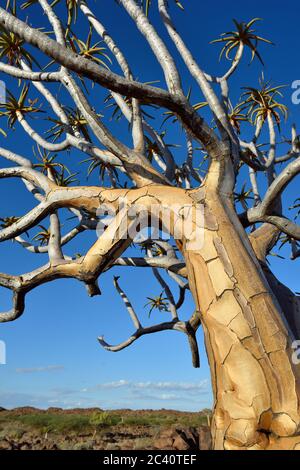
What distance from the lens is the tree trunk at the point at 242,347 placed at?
4.98 m

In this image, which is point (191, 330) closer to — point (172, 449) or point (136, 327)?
point (136, 327)

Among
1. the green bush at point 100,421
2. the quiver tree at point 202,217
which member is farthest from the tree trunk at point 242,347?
the green bush at point 100,421

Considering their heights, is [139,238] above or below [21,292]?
above

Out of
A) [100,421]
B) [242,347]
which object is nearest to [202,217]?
[242,347]

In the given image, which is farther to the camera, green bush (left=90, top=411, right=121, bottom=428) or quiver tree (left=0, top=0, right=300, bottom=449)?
green bush (left=90, top=411, right=121, bottom=428)

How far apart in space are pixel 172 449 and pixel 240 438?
1.76 metres

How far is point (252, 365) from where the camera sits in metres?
5.11

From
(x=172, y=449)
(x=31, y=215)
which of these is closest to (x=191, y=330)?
(x=172, y=449)

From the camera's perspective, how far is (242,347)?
5184 millimetres

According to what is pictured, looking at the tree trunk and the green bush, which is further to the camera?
the green bush

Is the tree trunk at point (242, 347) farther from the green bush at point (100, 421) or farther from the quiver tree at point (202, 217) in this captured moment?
the green bush at point (100, 421)

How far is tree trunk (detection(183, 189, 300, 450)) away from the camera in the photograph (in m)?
4.98

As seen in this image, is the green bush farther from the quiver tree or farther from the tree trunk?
the tree trunk

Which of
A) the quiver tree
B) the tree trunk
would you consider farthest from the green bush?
the tree trunk
